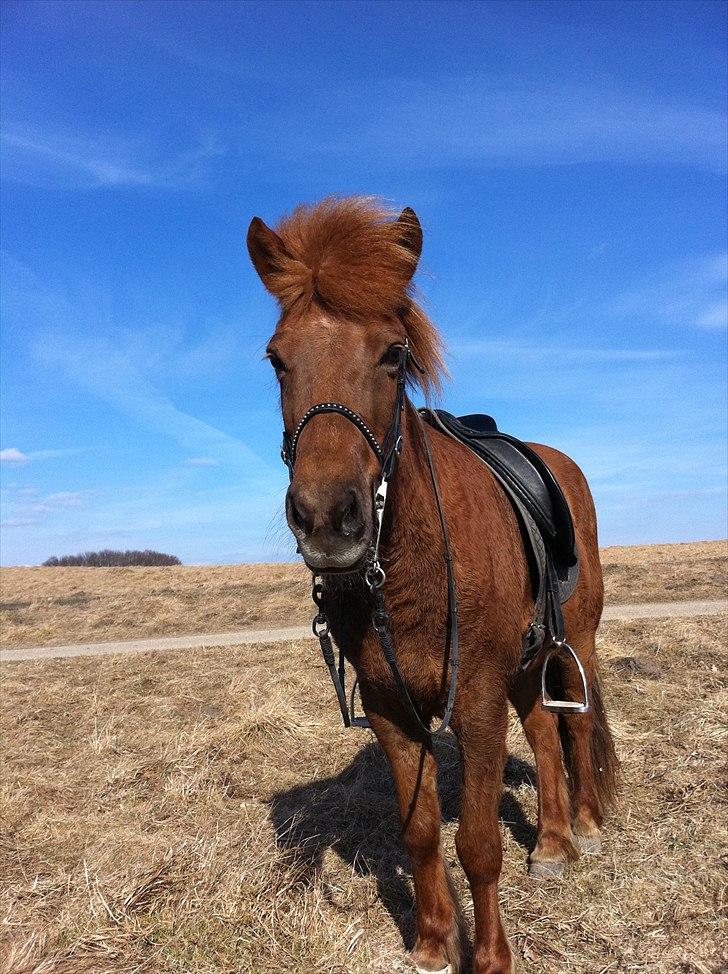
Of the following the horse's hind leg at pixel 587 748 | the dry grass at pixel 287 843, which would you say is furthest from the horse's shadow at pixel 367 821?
the horse's hind leg at pixel 587 748

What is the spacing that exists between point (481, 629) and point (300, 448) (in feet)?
3.95

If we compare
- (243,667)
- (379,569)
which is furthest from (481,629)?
(243,667)

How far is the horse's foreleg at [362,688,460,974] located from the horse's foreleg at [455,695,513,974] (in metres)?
0.17

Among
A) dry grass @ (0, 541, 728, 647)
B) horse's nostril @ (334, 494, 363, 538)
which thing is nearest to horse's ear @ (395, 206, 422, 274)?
horse's nostril @ (334, 494, 363, 538)

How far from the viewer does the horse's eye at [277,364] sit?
2.70 metres

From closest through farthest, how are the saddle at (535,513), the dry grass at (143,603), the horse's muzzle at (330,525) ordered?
the horse's muzzle at (330,525), the saddle at (535,513), the dry grass at (143,603)

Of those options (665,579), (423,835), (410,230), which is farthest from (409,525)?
(665,579)

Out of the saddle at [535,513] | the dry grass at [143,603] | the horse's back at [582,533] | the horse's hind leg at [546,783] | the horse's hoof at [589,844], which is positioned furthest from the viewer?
the dry grass at [143,603]

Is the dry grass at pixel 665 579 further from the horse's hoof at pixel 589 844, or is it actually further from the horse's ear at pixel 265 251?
the horse's ear at pixel 265 251

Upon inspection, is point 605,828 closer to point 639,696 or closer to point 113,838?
point 639,696

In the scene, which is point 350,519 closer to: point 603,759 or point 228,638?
point 603,759

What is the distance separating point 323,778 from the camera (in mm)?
5371

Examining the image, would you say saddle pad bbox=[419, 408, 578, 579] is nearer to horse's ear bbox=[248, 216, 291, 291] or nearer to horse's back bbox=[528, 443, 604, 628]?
horse's back bbox=[528, 443, 604, 628]

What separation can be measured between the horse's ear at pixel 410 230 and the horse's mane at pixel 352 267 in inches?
0.7
